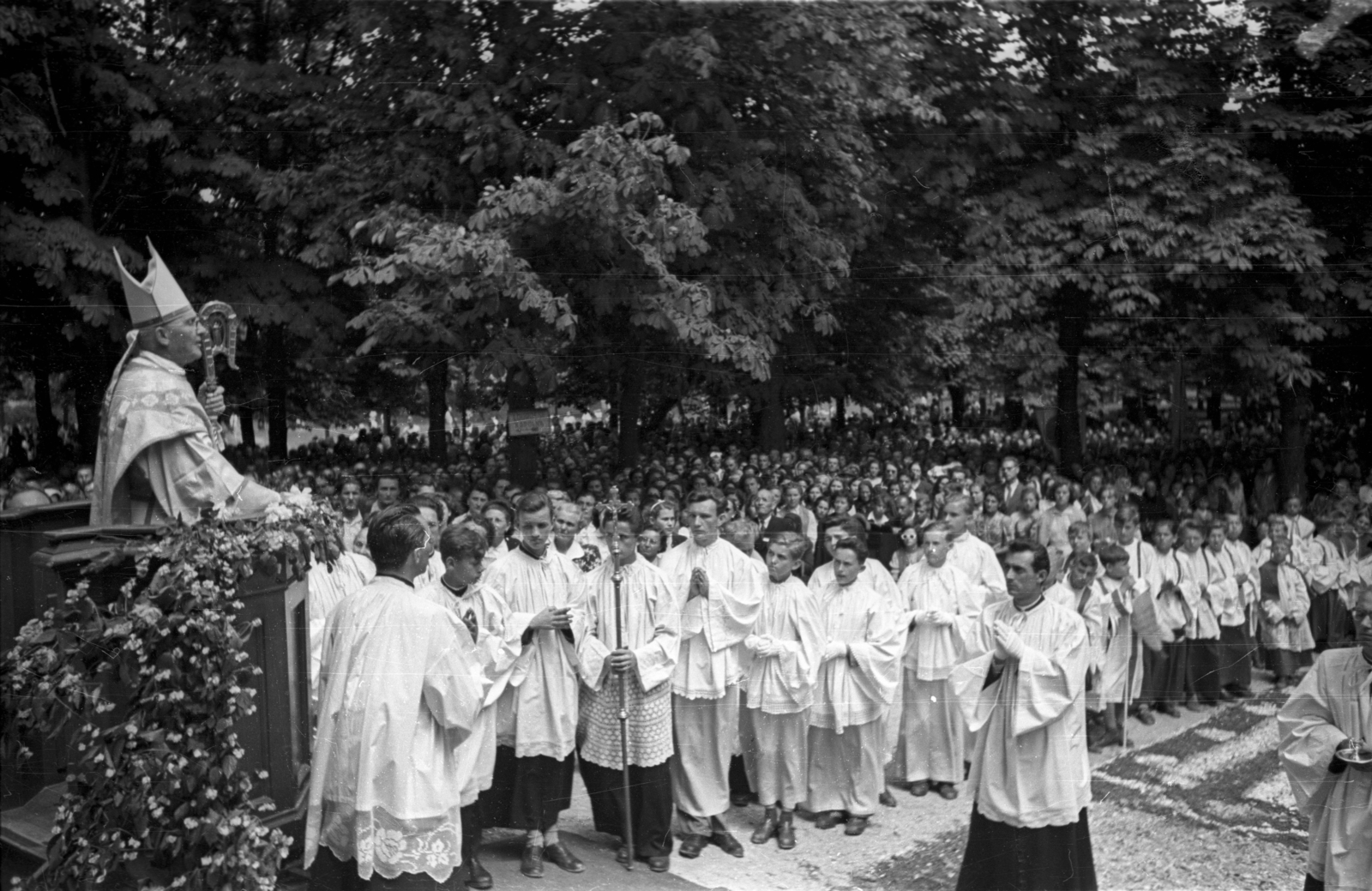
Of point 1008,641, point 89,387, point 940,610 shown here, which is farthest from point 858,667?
point 89,387

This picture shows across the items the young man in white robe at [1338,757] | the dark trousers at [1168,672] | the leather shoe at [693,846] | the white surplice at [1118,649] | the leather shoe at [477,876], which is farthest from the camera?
the dark trousers at [1168,672]

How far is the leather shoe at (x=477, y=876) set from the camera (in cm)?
546

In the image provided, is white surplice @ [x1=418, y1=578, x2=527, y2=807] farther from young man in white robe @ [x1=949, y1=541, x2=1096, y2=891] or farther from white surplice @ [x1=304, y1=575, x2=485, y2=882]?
young man in white robe @ [x1=949, y1=541, x2=1096, y2=891]

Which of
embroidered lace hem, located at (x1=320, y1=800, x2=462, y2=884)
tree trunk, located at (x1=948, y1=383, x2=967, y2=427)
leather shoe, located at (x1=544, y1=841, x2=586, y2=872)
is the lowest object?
leather shoe, located at (x1=544, y1=841, x2=586, y2=872)

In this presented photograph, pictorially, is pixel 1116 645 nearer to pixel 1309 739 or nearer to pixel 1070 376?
pixel 1070 376

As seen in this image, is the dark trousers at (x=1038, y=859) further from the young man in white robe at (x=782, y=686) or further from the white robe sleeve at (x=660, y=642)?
the white robe sleeve at (x=660, y=642)

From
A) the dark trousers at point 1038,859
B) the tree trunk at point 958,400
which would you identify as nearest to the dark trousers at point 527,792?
the dark trousers at point 1038,859

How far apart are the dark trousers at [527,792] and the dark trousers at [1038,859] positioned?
90.0 inches

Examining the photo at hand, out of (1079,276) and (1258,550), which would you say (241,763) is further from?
(1258,550)

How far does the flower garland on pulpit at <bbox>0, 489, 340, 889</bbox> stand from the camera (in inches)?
156

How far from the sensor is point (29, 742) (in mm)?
4684

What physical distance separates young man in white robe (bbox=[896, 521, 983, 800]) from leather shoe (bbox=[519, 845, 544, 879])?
3.09 m

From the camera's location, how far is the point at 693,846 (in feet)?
20.8

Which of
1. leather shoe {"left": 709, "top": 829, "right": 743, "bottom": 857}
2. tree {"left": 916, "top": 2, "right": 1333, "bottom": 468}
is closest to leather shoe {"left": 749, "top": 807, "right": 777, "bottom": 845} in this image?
leather shoe {"left": 709, "top": 829, "right": 743, "bottom": 857}
